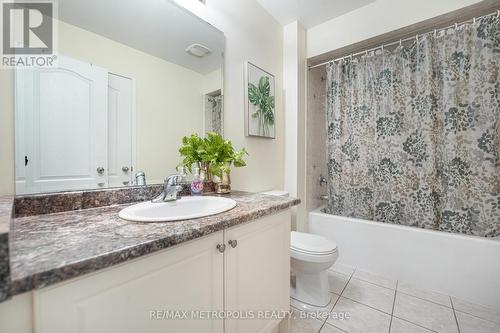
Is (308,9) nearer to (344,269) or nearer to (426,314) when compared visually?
(344,269)

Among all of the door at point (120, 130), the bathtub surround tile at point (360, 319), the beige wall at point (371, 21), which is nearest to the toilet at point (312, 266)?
the bathtub surround tile at point (360, 319)

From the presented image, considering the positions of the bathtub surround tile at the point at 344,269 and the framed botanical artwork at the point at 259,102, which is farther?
the bathtub surround tile at the point at 344,269

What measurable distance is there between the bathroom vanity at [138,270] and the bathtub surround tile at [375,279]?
1171 mm

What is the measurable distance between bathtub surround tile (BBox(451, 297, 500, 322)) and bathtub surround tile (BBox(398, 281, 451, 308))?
0.17 feet

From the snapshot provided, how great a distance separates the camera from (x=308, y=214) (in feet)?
7.59

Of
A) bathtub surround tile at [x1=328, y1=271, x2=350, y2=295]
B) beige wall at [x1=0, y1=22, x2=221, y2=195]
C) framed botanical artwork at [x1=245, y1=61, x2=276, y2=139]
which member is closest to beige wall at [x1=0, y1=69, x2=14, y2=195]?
beige wall at [x1=0, y1=22, x2=221, y2=195]

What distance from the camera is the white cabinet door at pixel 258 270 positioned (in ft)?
2.84

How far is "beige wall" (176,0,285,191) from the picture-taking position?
1595mm

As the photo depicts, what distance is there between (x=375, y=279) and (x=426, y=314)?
0.44 metres

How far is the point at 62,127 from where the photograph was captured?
0.90 m

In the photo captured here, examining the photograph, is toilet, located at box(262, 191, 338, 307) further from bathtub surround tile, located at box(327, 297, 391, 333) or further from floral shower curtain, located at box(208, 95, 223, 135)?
floral shower curtain, located at box(208, 95, 223, 135)

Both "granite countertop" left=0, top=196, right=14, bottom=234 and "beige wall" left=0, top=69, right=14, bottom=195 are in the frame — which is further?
"beige wall" left=0, top=69, right=14, bottom=195

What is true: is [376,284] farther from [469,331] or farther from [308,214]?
[308,214]

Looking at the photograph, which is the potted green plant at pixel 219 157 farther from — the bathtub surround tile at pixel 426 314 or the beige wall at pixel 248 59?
the bathtub surround tile at pixel 426 314
